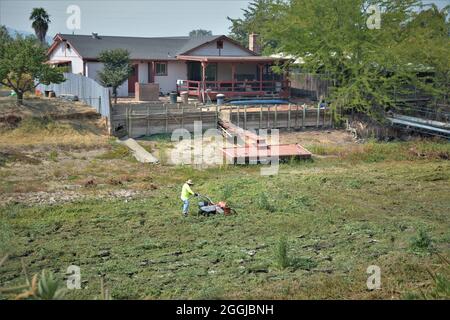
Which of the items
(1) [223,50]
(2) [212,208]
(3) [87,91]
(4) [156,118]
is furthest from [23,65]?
(2) [212,208]

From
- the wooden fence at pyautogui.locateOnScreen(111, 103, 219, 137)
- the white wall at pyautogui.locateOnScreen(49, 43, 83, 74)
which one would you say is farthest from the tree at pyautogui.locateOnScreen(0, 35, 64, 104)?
the white wall at pyautogui.locateOnScreen(49, 43, 83, 74)

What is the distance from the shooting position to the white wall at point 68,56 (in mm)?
41491

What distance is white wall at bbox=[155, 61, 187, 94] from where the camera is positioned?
143 ft

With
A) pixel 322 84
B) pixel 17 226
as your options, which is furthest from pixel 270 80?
pixel 17 226

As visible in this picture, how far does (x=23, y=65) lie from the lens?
3169 centimetres

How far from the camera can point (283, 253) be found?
1384cm

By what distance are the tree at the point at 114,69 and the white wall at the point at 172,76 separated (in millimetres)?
5621

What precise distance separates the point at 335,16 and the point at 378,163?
11387 mm

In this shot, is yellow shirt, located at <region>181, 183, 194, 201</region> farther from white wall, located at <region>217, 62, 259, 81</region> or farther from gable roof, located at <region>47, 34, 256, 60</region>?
white wall, located at <region>217, 62, 259, 81</region>

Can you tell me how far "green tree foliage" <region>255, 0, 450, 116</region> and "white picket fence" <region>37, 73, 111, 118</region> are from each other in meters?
12.8

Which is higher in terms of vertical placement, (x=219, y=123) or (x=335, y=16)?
(x=335, y=16)

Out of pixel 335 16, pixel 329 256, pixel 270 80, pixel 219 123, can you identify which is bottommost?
pixel 329 256

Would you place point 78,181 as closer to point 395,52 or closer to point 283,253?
point 283,253

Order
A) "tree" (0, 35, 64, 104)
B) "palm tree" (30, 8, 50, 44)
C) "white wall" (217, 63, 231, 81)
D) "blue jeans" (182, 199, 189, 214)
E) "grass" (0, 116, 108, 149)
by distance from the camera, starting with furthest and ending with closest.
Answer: "palm tree" (30, 8, 50, 44)
"white wall" (217, 63, 231, 81)
"tree" (0, 35, 64, 104)
"grass" (0, 116, 108, 149)
"blue jeans" (182, 199, 189, 214)
